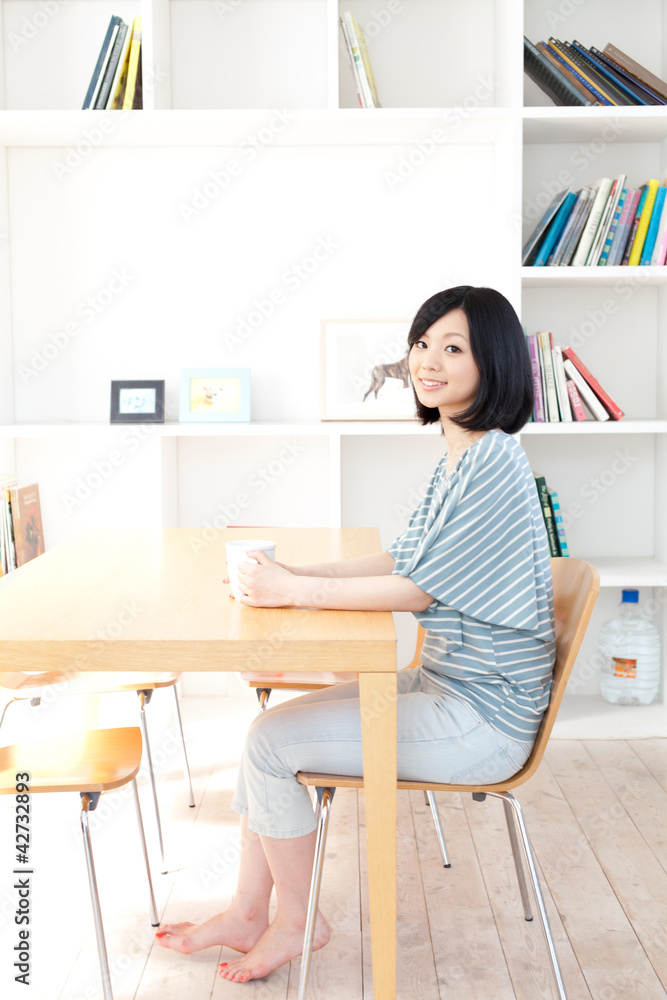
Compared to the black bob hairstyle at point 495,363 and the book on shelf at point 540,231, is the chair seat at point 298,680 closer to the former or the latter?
the black bob hairstyle at point 495,363

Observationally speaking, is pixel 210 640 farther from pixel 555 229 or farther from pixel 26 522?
pixel 555 229

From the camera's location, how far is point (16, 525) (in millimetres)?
2643

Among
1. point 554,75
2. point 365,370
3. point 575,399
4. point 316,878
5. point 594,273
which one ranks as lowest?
point 316,878

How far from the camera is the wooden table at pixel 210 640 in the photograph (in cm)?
117

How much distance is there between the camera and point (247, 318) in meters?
3.03

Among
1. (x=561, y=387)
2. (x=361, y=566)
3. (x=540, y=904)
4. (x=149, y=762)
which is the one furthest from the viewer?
(x=561, y=387)

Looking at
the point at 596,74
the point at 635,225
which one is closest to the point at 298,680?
the point at 635,225

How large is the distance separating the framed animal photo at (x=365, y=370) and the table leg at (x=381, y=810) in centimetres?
175

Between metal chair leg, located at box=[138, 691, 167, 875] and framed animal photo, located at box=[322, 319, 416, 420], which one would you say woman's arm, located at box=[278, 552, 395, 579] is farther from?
framed animal photo, located at box=[322, 319, 416, 420]

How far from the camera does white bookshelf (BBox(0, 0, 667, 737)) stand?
2.90 meters

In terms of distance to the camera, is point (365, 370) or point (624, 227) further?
point (365, 370)

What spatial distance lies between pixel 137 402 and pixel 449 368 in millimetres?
1620

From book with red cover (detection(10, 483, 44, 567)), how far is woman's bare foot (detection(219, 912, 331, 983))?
4.79 feet

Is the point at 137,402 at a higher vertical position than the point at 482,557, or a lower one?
higher
